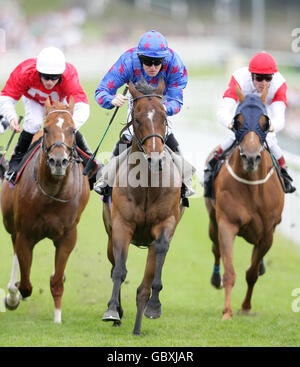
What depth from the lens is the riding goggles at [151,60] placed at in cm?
650

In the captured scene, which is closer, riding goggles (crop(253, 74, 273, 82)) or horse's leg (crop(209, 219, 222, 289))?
riding goggles (crop(253, 74, 273, 82))

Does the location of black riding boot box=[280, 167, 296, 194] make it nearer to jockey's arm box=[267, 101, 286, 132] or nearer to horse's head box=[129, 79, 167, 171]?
jockey's arm box=[267, 101, 286, 132]

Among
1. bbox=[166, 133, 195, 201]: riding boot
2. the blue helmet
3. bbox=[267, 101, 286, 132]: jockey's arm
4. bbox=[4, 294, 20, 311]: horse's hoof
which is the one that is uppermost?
the blue helmet

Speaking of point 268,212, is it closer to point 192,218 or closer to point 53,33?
point 192,218

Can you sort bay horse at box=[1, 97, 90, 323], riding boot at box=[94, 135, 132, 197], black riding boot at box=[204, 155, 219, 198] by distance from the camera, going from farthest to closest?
black riding boot at box=[204, 155, 219, 198]
riding boot at box=[94, 135, 132, 197]
bay horse at box=[1, 97, 90, 323]

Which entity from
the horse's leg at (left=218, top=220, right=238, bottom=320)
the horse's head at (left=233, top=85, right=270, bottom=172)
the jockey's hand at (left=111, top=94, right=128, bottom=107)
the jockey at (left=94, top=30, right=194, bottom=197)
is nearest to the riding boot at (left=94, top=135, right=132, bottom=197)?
the jockey at (left=94, top=30, right=194, bottom=197)

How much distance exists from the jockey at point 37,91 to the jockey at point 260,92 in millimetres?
1499

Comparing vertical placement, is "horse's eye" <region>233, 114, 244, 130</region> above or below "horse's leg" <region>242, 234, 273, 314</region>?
above

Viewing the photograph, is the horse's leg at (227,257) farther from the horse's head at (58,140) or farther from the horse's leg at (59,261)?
the horse's head at (58,140)

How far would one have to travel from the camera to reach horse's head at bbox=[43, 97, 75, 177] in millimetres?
6355

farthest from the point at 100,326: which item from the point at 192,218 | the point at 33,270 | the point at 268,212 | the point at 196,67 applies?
the point at 196,67

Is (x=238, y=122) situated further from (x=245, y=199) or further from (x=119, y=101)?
(x=119, y=101)

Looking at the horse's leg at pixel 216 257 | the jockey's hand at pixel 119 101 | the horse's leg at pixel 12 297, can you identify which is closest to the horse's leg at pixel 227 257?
the horse's leg at pixel 216 257

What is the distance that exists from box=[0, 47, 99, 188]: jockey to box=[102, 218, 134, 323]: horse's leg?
109cm
